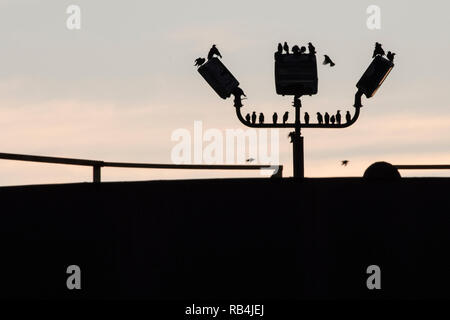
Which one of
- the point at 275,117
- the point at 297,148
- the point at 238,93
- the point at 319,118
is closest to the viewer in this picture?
the point at 297,148

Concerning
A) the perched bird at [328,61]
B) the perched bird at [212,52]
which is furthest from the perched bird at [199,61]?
the perched bird at [328,61]

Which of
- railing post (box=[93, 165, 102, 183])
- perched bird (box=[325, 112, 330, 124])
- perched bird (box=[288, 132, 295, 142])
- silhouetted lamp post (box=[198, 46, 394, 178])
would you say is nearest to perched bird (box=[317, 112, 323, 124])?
perched bird (box=[325, 112, 330, 124])

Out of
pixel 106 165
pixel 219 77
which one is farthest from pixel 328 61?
pixel 106 165

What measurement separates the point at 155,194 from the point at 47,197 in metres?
1.03

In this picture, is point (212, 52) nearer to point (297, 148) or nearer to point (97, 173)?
point (297, 148)

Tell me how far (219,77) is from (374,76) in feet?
8.47

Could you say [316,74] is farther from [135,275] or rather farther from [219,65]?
[135,275]

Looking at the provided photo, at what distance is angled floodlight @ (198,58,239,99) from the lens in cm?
1658

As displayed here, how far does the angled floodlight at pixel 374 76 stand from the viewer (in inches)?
685

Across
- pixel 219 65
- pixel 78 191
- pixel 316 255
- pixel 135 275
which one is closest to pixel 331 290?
pixel 316 255

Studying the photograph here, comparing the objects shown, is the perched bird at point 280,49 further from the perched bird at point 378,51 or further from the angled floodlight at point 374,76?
the perched bird at point 378,51

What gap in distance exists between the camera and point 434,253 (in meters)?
10.3

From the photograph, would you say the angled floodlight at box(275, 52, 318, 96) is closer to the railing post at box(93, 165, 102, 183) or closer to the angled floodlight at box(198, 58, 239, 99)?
the angled floodlight at box(198, 58, 239, 99)

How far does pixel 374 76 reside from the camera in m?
17.7
